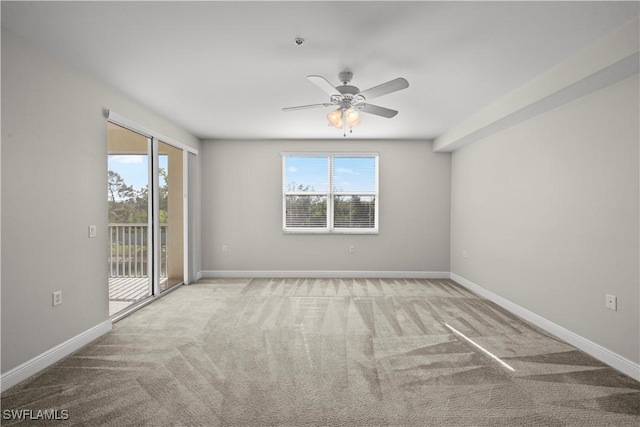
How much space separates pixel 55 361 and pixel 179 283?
246 centimetres

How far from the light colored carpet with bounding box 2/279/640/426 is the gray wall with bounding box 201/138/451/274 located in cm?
185

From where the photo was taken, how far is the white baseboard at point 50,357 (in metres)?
2.10

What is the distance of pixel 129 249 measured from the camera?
4691mm

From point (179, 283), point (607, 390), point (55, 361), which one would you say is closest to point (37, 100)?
point (55, 361)

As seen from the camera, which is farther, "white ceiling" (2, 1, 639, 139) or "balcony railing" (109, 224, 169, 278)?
"balcony railing" (109, 224, 169, 278)

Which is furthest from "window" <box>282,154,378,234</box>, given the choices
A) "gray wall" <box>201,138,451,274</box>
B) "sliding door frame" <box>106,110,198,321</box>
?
"sliding door frame" <box>106,110,198,321</box>

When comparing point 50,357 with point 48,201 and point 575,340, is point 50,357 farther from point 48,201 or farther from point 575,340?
point 575,340

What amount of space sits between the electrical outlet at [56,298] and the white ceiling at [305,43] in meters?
1.91

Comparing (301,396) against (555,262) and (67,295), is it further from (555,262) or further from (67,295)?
(555,262)

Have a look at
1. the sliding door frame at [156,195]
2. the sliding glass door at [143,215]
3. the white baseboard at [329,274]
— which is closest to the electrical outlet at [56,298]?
the sliding door frame at [156,195]

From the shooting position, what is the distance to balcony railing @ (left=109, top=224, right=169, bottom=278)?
180 inches

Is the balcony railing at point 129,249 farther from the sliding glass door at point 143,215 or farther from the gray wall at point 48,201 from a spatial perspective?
the gray wall at point 48,201

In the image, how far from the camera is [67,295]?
8.57ft

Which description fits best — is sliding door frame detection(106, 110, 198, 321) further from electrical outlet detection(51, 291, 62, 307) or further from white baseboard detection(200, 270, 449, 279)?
electrical outlet detection(51, 291, 62, 307)
